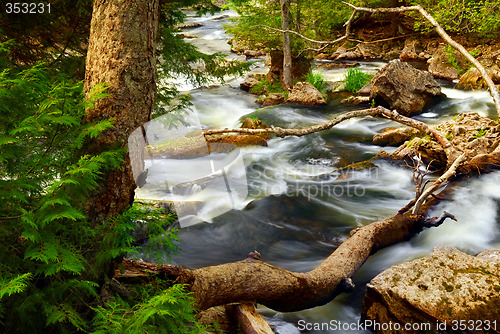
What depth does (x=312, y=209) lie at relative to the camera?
684 cm

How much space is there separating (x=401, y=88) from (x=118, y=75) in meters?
10.6

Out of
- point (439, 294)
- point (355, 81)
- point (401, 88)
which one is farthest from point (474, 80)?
point (439, 294)

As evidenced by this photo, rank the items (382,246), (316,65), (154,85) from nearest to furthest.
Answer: (154,85), (382,246), (316,65)

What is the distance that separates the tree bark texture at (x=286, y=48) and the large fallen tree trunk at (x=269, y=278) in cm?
1011

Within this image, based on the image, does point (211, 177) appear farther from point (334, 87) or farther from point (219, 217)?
point (334, 87)

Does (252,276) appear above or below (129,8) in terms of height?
below

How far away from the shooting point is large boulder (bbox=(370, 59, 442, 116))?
11.0 meters

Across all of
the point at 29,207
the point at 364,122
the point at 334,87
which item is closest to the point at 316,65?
the point at 334,87

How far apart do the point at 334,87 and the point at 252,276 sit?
1286cm

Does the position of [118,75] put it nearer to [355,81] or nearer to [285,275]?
[285,275]

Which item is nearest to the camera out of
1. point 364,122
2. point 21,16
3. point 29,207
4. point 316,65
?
point 29,207

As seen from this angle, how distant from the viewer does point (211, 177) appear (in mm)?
7074

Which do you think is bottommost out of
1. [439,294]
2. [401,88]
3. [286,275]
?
[439,294]

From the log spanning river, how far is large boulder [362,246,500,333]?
63cm
